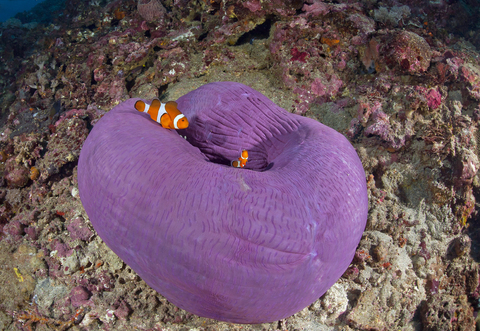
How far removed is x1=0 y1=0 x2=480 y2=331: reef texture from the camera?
2.56 m

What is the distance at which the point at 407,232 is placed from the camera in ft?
9.21

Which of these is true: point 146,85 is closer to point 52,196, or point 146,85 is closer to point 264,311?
point 52,196

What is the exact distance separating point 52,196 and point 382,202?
3982 mm

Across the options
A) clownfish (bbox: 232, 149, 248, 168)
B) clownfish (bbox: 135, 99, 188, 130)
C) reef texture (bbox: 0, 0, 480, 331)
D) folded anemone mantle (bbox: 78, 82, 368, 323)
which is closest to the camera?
folded anemone mantle (bbox: 78, 82, 368, 323)

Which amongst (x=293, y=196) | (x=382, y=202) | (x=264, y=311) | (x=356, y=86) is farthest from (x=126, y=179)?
(x=356, y=86)

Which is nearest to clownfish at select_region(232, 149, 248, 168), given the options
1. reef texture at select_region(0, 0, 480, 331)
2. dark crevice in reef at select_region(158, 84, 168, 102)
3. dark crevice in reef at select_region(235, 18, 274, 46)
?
reef texture at select_region(0, 0, 480, 331)

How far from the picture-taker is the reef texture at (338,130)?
101 inches

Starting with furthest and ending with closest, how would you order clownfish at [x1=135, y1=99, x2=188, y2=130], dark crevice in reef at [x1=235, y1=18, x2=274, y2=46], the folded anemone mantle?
dark crevice in reef at [x1=235, y1=18, x2=274, y2=46]
clownfish at [x1=135, y1=99, x2=188, y2=130]
the folded anemone mantle

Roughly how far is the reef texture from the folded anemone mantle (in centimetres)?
98

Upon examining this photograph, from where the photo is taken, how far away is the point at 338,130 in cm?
321

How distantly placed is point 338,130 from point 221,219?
7.54 ft

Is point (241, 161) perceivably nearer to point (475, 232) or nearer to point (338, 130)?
point (338, 130)

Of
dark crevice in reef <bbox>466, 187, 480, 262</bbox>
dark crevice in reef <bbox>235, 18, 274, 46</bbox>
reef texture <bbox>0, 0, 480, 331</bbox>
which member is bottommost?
dark crevice in reef <bbox>466, 187, 480, 262</bbox>

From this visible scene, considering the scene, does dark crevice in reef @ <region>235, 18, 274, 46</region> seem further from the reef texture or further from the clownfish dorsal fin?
→ the clownfish dorsal fin
